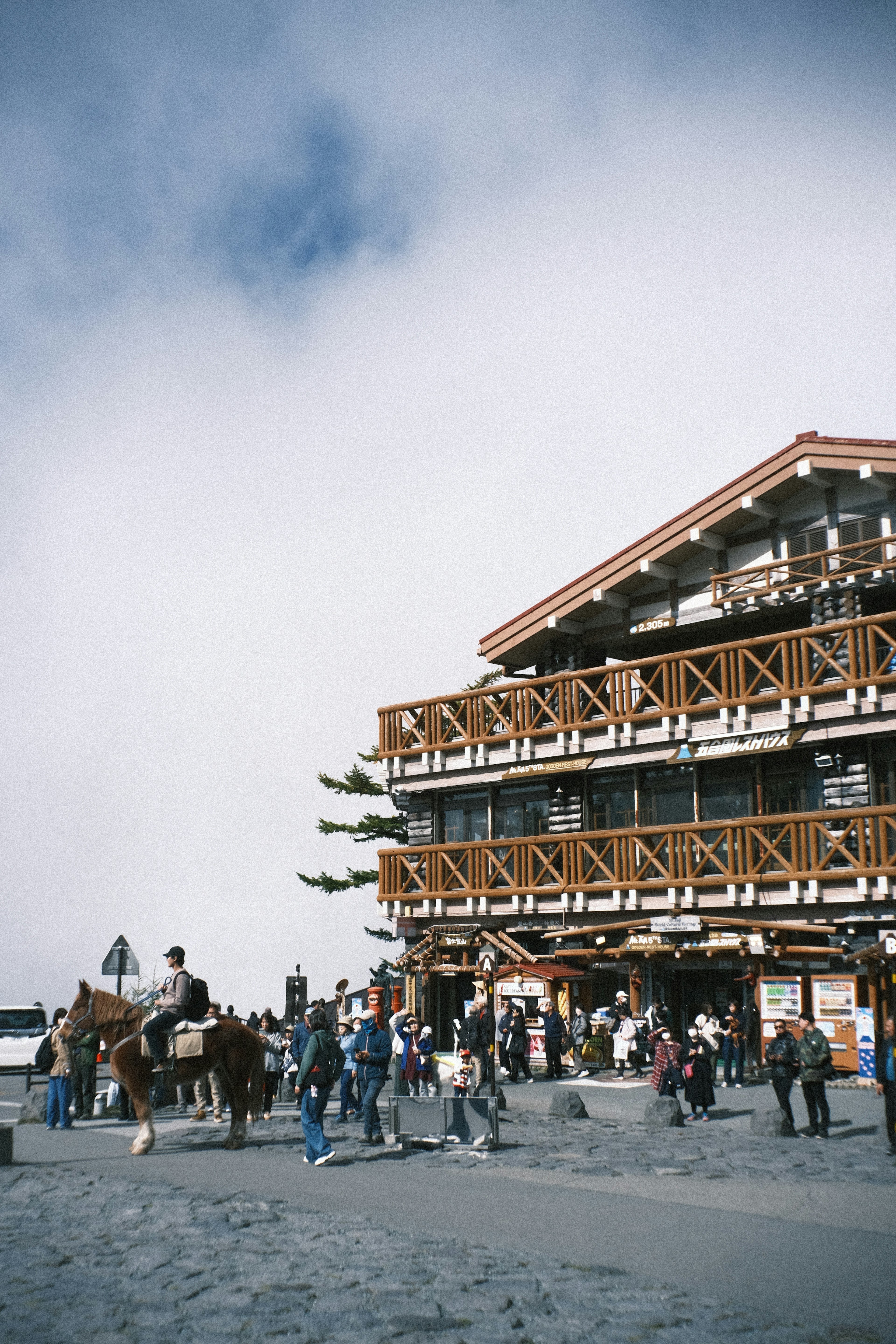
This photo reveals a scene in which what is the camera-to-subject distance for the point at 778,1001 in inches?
905

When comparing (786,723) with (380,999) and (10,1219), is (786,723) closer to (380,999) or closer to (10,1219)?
(380,999)

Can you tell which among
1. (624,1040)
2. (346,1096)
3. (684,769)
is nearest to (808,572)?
(684,769)

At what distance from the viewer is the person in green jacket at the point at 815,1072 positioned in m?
16.1

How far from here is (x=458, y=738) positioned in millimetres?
32000

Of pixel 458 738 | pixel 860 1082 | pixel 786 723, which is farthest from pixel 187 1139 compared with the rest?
pixel 458 738

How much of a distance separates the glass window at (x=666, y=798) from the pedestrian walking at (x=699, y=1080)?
32.2 ft

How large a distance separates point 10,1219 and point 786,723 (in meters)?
18.5

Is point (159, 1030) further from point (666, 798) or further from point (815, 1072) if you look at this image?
point (666, 798)

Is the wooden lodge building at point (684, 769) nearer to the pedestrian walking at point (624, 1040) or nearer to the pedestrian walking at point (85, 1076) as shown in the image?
the pedestrian walking at point (624, 1040)

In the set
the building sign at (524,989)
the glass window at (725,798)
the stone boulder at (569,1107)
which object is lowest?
the stone boulder at (569,1107)

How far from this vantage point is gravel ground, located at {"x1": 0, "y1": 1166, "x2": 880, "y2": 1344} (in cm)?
694

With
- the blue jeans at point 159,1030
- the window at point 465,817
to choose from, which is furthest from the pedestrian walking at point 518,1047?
the blue jeans at point 159,1030

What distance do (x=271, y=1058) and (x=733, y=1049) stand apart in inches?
325

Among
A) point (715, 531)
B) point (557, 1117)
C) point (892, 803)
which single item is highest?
point (715, 531)
